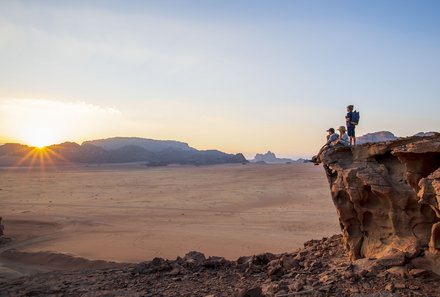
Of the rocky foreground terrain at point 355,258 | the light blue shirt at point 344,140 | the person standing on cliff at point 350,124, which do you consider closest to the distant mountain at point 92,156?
the rocky foreground terrain at point 355,258

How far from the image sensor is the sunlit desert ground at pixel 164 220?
654 inches

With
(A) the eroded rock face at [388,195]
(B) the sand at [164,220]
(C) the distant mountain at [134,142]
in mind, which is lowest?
(B) the sand at [164,220]

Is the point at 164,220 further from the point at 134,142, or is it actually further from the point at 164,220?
the point at 134,142

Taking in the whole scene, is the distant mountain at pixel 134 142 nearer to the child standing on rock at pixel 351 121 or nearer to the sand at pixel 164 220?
the sand at pixel 164 220

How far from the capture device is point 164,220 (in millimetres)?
23906

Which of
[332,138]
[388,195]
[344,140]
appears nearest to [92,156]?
[332,138]

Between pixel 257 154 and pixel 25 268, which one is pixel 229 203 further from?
pixel 257 154

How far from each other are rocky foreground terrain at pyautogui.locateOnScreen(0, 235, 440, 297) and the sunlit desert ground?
427cm

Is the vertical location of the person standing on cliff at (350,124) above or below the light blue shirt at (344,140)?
above

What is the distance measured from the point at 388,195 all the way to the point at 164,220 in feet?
58.9

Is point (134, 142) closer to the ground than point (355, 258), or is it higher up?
higher up

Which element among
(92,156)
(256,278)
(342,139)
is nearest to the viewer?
(256,278)

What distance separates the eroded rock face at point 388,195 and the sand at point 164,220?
743 cm

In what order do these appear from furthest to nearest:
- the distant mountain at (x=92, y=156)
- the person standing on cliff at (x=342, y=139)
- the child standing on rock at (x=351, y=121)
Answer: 1. the distant mountain at (x=92, y=156)
2. the child standing on rock at (x=351, y=121)
3. the person standing on cliff at (x=342, y=139)
